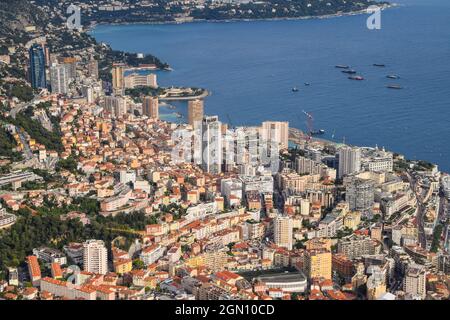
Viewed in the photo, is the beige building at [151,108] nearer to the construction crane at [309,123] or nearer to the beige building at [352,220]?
the construction crane at [309,123]

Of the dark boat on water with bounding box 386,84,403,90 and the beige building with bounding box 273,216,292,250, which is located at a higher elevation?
the beige building with bounding box 273,216,292,250

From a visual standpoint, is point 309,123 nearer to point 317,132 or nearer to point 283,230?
point 317,132

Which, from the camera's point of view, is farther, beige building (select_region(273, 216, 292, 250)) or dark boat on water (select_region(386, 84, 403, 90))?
dark boat on water (select_region(386, 84, 403, 90))

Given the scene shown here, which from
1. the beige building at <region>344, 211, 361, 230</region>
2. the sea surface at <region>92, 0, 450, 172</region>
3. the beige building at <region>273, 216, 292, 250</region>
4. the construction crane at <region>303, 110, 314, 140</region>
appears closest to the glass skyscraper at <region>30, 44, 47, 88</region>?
the sea surface at <region>92, 0, 450, 172</region>

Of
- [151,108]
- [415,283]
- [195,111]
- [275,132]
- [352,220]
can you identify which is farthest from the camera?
[151,108]

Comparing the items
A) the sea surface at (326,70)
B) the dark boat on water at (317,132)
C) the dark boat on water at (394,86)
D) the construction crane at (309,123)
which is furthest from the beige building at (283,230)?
the dark boat on water at (394,86)

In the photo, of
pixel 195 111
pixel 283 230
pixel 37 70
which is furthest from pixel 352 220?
pixel 37 70

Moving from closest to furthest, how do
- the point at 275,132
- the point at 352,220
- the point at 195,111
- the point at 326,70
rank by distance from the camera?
the point at 352,220, the point at 275,132, the point at 195,111, the point at 326,70

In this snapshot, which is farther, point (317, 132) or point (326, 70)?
point (326, 70)

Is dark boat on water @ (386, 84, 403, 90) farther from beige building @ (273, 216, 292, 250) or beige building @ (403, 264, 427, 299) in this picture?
beige building @ (403, 264, 427, 299)
